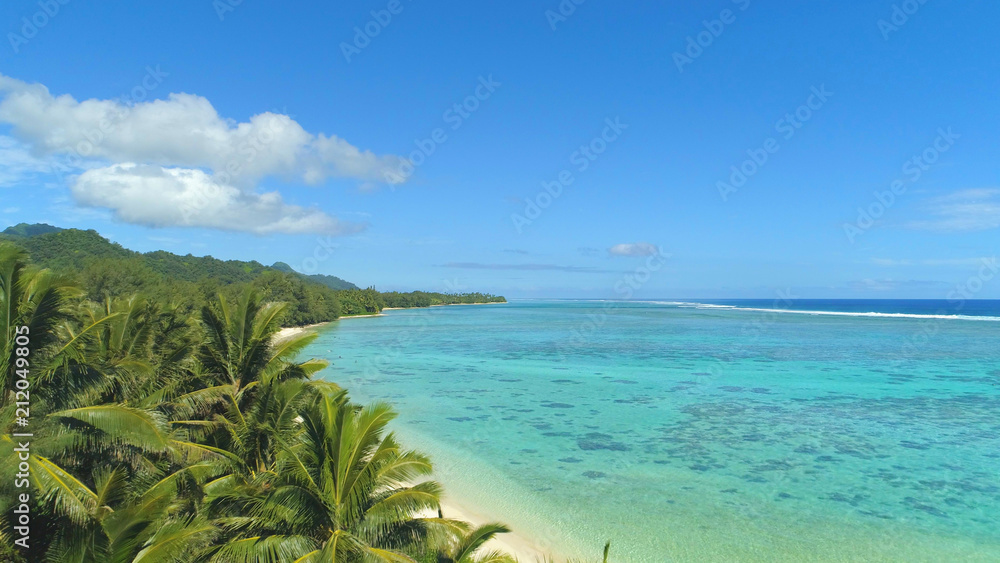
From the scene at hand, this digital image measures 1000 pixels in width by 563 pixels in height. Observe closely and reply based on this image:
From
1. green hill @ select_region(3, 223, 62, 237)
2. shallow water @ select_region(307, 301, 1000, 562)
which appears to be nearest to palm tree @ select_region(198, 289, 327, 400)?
shallow water @ select_region(307, 301, 1000, 562)

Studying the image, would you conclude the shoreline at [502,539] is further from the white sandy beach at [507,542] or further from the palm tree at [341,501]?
the palm tree at [341,501]

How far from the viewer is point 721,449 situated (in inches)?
711

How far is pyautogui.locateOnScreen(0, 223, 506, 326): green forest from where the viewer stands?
46.8 metres

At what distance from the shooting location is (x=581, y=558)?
10812 mm

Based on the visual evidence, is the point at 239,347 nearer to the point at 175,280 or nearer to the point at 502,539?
the point at 502,539

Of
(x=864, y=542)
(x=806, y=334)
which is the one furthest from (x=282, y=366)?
(x=806, y=334)

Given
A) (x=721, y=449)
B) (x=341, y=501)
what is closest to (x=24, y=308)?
(x=341, y=501)

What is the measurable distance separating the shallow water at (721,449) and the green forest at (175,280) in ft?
30.1

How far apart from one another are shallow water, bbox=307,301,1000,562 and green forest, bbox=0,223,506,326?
30.1 feet

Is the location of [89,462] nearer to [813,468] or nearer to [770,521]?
[770,521]

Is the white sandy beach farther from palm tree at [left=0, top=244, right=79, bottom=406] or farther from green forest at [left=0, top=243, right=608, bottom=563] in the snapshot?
palm tree at [left=0, top=244, right=79, bottom=406]

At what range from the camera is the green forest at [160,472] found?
5172 mm

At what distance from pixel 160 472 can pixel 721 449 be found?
56.1 ft

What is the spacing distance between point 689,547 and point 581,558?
8.25ft
